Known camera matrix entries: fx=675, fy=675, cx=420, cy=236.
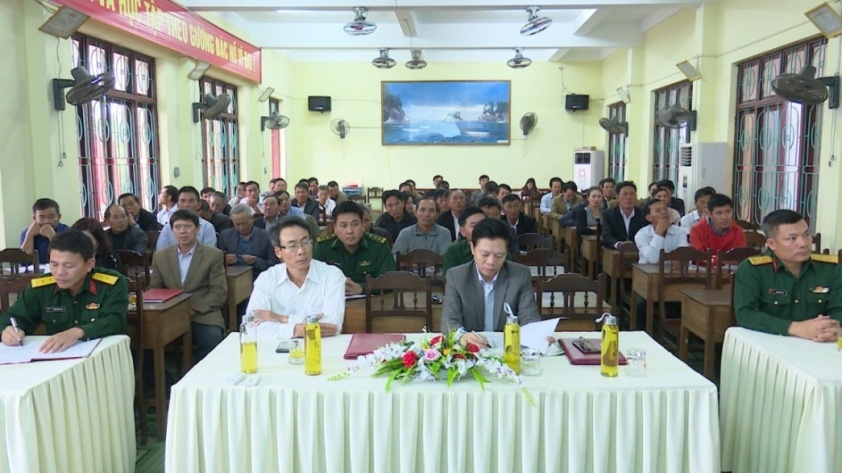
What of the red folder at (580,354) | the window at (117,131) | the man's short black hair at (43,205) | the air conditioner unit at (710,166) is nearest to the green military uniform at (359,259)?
the red folder at (580,354)

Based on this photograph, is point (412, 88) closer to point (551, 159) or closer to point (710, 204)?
point (551, 159)

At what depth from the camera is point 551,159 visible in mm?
15008

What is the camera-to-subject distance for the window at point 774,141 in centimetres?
652

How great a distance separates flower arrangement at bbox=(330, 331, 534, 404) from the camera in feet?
7.89

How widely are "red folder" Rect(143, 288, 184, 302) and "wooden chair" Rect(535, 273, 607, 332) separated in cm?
215

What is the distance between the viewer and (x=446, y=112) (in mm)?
14938

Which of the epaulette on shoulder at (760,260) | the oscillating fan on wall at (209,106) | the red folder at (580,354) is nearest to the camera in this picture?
the red folder at (580,354)

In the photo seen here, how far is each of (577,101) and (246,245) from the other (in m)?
10.5

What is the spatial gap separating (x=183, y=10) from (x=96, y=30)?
5.79ft

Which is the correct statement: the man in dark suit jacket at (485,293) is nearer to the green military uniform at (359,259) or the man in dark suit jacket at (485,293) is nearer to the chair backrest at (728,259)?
the green military uniform at (359,259)

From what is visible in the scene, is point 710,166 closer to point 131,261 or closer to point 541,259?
point 541,259

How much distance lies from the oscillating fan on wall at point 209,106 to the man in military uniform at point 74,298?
647 centimetres

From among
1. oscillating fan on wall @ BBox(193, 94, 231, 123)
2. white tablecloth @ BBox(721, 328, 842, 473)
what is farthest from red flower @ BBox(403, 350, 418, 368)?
oscillating fan on wall @ BBox(193, 94, 231, 123)

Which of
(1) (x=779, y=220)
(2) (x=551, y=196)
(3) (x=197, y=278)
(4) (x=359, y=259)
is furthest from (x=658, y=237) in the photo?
(2) (x=551, y=196)
